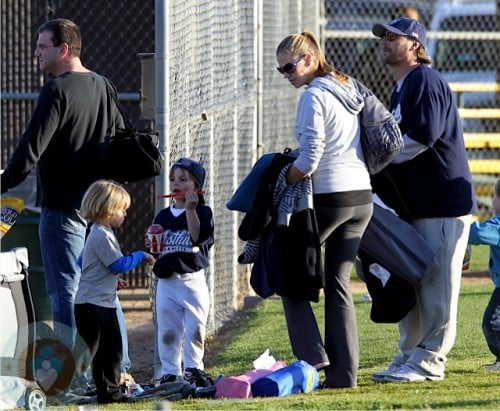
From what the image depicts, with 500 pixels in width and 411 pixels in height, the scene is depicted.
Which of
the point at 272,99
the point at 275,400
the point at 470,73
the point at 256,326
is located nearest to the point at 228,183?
the point at 256,326

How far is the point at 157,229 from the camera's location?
700 centimetres

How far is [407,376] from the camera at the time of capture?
7035 mm

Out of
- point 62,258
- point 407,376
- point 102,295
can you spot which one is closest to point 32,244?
point 62,258

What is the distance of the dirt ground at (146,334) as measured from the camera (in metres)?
8.55

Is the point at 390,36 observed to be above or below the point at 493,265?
above

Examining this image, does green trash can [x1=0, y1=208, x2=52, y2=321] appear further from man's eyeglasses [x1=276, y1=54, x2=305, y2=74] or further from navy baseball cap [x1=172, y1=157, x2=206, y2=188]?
man's eyeglasses [x1=276, y1=54, x2=305, y2=74]

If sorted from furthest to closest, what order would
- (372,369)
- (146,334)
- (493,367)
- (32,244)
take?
(146,334), (32,244), (372,369), (493,367)

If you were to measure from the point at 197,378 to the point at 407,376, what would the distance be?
3.74 ft

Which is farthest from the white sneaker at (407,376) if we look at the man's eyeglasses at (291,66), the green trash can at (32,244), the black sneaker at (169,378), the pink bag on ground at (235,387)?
the green trash can at (32,244)

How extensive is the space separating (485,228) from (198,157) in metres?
2.22

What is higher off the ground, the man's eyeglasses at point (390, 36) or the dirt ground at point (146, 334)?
the man's eyeglasses at point (390, 36)

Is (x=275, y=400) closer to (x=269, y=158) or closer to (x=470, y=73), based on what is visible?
(x=269, y=158)

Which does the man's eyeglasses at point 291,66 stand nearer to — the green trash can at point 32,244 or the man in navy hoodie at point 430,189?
the man in navy hoodie at point 430,189

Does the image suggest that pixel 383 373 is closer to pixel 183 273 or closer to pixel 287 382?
pixel 287 382
